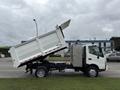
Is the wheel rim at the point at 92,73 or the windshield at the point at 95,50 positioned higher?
the windshield at the point at 95,50

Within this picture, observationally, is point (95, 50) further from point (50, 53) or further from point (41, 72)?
point (41, 72)

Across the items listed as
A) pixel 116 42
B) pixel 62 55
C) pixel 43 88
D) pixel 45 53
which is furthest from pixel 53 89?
pixel 116 42

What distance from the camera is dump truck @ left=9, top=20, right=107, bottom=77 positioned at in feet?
65.4

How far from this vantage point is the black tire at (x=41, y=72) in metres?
20.7

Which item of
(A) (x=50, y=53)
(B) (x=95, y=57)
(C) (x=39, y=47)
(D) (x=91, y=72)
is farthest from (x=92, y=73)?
(C) (x=39, y=47)

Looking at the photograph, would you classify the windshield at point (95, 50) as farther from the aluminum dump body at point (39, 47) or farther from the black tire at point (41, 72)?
the black tire at point (41, 72)

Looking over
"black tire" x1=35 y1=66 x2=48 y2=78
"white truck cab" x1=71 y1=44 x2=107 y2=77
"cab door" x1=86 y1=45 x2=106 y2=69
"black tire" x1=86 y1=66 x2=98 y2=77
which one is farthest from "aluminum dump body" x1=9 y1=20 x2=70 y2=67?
"black tire" x1=86 y1=66 x2=98 y2=77

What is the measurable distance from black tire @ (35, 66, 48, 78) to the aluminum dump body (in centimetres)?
114

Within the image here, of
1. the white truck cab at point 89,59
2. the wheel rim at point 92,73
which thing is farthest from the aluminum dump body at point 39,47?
the wheel rim at point 92,73

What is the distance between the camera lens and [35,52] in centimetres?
2003

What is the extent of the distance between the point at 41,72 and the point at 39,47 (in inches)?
72.0

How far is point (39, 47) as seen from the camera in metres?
20.0

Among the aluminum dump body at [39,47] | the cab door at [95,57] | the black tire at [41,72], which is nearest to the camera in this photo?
the aluminum dump body at [39,47]

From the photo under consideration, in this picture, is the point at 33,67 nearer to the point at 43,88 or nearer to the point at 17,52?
the point at 17,52
